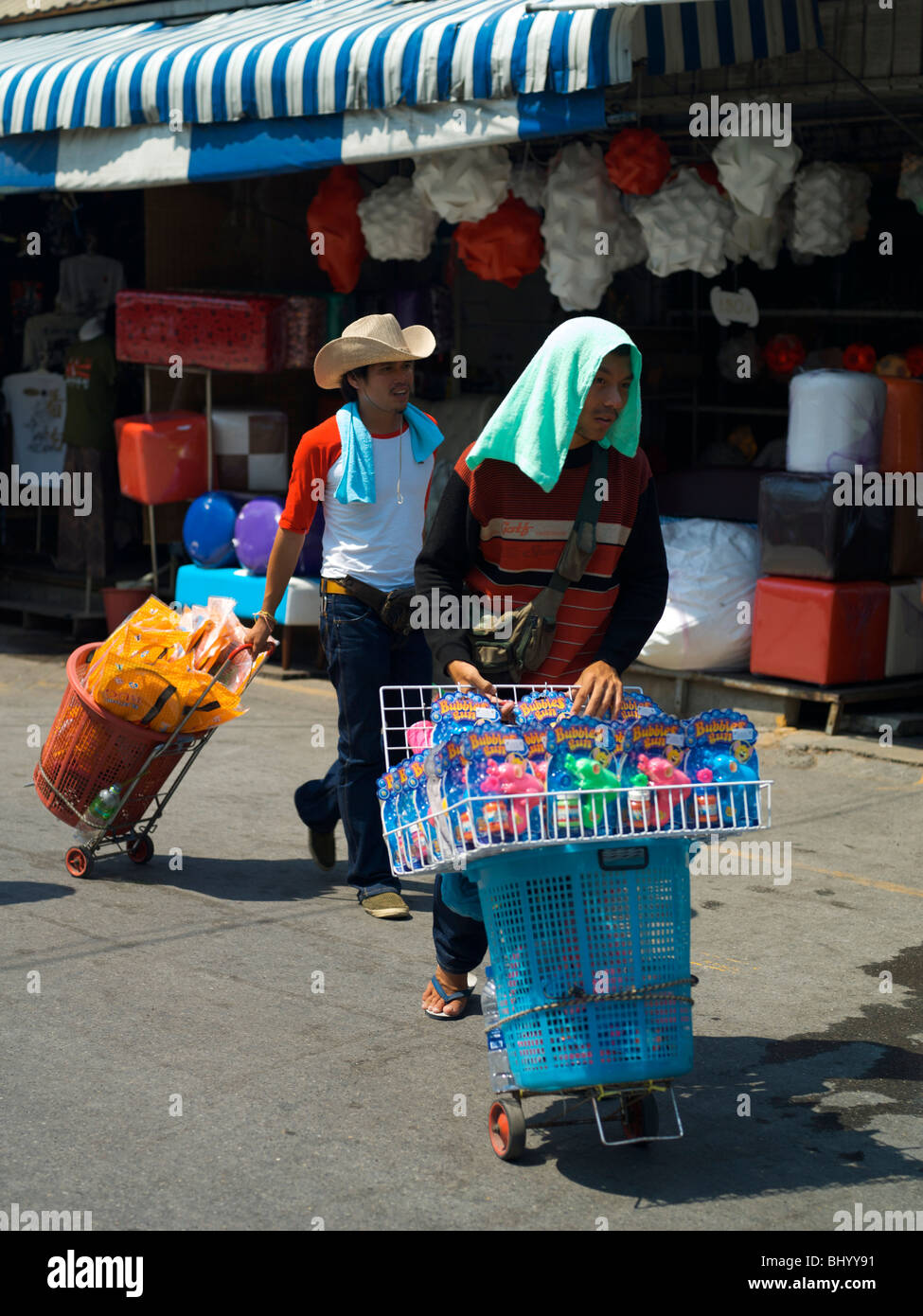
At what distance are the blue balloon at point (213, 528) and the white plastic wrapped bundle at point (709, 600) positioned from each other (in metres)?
3.07

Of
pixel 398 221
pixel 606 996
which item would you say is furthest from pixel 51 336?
pixel 606 996

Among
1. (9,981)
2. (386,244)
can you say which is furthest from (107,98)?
(9,981)

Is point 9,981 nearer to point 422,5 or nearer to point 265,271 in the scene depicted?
point 422,5

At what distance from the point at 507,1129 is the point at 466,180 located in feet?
20.7

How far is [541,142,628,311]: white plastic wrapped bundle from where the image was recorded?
8.70 meters

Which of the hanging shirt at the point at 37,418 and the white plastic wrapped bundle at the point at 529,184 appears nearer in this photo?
the white plastic wrapped bundle at the point at 529,184

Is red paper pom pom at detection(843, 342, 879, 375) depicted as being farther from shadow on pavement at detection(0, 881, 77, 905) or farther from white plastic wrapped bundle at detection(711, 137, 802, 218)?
shadow on pavement at detection(0, 881, 77, 905)

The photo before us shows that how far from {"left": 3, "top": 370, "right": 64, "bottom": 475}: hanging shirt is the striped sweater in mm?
8582

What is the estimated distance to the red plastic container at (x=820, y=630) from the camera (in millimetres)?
8086

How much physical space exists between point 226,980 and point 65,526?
7.70 metres

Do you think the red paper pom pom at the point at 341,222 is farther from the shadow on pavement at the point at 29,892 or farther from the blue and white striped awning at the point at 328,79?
the shadow on pavement at the point at 29,892

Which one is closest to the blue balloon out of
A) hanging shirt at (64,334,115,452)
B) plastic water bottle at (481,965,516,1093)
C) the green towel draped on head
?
hanging shirt at (64,334,115,452)

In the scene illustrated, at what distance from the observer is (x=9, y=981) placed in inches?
194

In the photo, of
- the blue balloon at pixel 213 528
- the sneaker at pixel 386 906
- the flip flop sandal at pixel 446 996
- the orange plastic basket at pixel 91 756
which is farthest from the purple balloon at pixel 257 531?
the flip flop sandal at pixel 446 996
